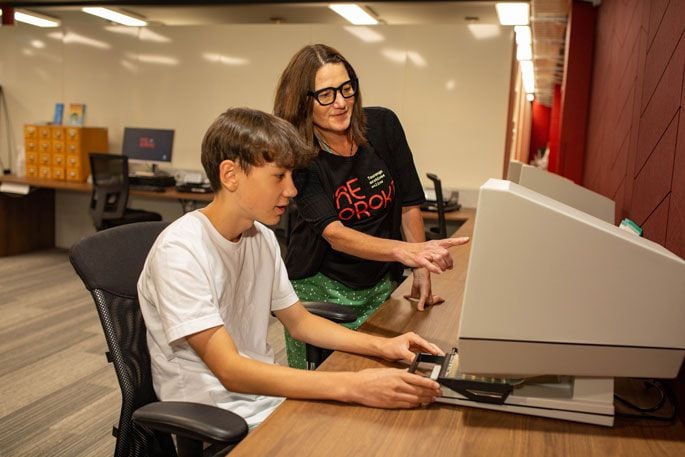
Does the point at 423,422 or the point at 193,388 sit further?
the point at 193,388

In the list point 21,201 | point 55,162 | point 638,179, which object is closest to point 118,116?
point 55,162

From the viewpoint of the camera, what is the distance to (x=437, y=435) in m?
1.14

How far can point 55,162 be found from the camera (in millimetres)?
6430

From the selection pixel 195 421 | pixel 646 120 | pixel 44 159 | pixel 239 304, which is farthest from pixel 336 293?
pixel 44 159

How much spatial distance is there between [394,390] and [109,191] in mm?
4997

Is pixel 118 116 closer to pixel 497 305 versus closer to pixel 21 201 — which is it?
pixel 21 201

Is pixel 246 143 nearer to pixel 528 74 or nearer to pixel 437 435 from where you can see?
pixel 437 435

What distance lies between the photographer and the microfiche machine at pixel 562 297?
3.49ft

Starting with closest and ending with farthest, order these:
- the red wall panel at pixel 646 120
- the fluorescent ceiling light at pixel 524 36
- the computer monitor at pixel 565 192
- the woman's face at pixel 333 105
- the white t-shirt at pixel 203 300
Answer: the white t-shirt at pixel 203 300
the red wall panel at pixel 646 120
the woman's face at pixel 333 105
the computer monitor at pixel 565 192
the fluorescent ceiling light at pixel 524 36

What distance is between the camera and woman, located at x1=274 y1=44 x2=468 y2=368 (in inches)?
73.4

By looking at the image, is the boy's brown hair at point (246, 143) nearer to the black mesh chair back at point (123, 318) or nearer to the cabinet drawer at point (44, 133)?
the black mesh chair back at point (123, 318)

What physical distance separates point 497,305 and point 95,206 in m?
5.29

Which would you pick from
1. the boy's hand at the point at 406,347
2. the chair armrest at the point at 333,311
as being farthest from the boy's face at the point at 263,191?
the chair armrest at the point at 333,311

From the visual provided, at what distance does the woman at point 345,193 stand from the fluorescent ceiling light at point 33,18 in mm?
7841
